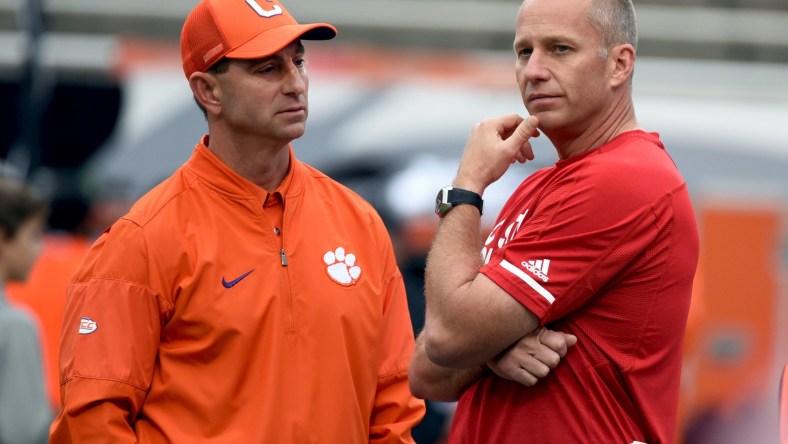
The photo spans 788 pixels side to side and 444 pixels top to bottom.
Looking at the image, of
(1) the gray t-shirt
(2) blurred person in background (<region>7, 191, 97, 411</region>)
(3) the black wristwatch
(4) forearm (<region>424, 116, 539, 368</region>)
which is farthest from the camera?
(2) blurred person in background (<region>7, 191, 97, 411</region>)

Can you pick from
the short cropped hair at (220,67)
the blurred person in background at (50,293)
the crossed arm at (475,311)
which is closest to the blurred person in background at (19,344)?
the short cropped hair at (220,67)

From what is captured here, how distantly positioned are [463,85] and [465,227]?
6.73 m

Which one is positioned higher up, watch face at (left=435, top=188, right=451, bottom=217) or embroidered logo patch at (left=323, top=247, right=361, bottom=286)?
watch face at (left=435, top=188, right=451, bottom=217)

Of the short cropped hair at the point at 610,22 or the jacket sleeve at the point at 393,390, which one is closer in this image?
the short cropped hair at the point at 610,22

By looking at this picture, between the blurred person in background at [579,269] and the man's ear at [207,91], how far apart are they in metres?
0.64

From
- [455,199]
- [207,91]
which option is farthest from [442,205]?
[207,91]

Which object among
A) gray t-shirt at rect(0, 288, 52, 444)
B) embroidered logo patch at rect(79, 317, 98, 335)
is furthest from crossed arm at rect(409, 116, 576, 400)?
gray t-shirt at rect(0, 288, 52, 444)

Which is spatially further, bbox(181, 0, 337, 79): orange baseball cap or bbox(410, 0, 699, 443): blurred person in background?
bbox(181, 0, 337, 79): orange baseball cap

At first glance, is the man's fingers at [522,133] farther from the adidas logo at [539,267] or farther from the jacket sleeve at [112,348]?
the jacket sleeve at [112,348]

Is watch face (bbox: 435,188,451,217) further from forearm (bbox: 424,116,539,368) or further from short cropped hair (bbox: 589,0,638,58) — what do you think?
short cropped hair (bbox: 589,0,638,58)

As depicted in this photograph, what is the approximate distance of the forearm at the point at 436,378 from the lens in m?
2.61

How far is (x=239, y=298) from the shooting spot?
8.88ft

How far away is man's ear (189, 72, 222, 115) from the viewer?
290 centimetres

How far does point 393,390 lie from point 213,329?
1.62ft
